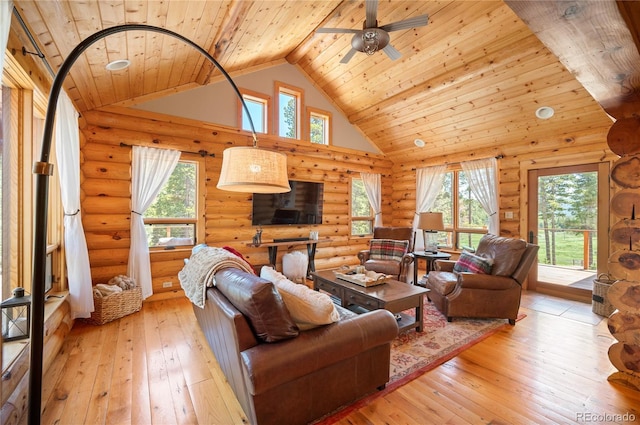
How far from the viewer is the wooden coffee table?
275cm

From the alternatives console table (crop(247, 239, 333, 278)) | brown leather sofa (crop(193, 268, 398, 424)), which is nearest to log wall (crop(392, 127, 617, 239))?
console table (crop(247, 239, 333, 278))

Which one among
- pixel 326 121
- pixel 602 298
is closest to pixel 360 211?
pixel 326 121

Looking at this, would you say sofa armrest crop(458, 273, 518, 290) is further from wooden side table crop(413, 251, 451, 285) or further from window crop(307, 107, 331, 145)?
window crop(307, 107, 331, 145)

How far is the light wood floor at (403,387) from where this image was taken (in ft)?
6.03

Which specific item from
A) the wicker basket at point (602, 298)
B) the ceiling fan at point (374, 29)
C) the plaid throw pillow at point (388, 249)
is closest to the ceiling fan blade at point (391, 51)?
the ceiling fan at point (374, 29)

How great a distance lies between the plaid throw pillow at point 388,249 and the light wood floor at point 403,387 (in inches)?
77.1

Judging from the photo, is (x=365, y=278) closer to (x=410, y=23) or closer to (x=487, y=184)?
(x=410, y=23)

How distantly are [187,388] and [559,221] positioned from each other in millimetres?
5473

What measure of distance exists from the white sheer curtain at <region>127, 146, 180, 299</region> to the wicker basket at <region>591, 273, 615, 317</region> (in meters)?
5.86

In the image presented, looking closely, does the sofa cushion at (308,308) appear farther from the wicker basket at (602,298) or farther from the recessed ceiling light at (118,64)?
the wicker basket at (602,298)

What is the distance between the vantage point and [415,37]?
3.99 metres

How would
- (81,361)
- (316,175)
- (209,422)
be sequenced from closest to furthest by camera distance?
(209,422) → (81,361) → (316,175)

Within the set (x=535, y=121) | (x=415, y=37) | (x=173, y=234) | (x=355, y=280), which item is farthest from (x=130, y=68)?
(x=535, y=121)

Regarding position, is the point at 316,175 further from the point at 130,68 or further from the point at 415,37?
the point at 130,68
